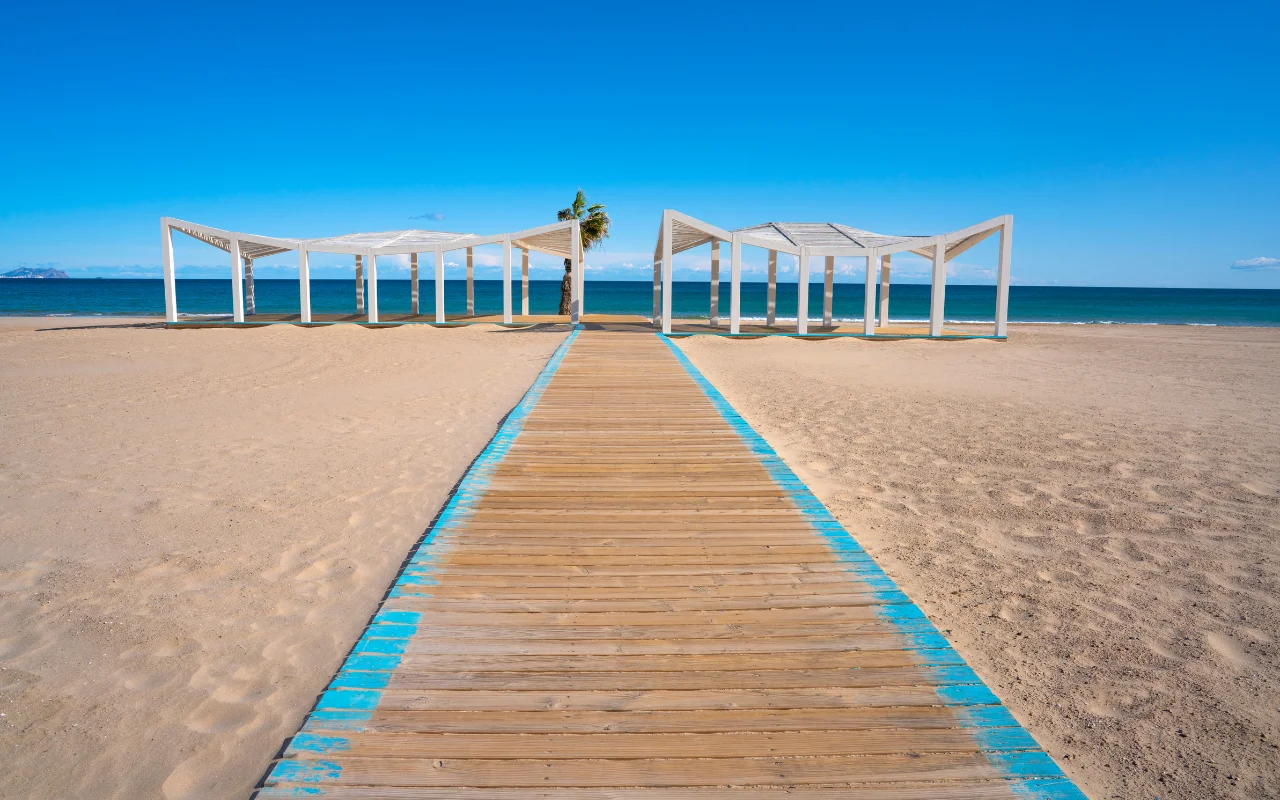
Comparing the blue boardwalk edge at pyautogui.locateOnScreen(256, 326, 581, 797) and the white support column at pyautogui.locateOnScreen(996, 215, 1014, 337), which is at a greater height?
the white support column at pyautogui.locateOnScreen(996, 215, 1014, 337)

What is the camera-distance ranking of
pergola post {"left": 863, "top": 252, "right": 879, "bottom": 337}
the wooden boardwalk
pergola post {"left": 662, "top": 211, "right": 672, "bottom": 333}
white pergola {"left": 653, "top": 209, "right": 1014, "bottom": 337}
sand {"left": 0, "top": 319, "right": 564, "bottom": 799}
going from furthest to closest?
pergola post {"left": 863, "top": 252, "right": 879, "bottom": 337} → white pergola {"left": 653, "top": 209, "right": 1014, "bottom": 337} → pergola post {"left": 662, "top": 211, "right": 672, "bottom": 333} → sand {"left": 0, "top": 319, "right": 564, "bottom": 799} → the wooden boardwalk

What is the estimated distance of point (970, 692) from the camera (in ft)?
8.04

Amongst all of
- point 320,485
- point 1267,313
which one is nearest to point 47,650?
point 320,485

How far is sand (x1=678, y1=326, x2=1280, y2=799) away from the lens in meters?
2.47

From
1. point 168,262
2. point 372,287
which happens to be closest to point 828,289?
point 372,287

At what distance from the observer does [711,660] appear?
2627mm

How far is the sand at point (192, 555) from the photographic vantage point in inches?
95.3

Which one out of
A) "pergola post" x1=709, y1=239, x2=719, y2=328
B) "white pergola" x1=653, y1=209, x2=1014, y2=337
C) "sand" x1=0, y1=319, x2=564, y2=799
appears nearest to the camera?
"sand" x1=0, y1=319, x2=564, y2=799

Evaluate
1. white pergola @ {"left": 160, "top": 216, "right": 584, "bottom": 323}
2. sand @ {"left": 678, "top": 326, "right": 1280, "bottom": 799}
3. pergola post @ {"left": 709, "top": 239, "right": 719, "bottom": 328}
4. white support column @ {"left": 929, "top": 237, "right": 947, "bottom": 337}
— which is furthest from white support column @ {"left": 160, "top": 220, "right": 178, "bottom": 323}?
white support column @ {"left": 929, "top": 237, "right": 947, "bottom": 337}

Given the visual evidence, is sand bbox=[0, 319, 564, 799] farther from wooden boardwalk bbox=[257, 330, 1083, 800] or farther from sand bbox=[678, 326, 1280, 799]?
sand bbox=[678, 326, 1280, 799]

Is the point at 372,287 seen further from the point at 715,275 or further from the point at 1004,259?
the point at 1004,259

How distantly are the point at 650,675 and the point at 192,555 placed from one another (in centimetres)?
302

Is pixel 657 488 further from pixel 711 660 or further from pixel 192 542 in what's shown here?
pixel 192 542

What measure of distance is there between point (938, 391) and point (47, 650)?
1016cm
